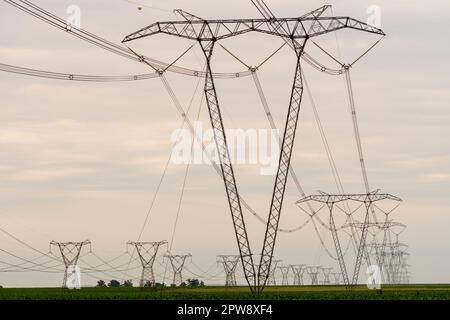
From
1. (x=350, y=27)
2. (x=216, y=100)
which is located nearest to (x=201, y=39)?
(x=216, y=100)

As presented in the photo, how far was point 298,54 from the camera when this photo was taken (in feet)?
303
